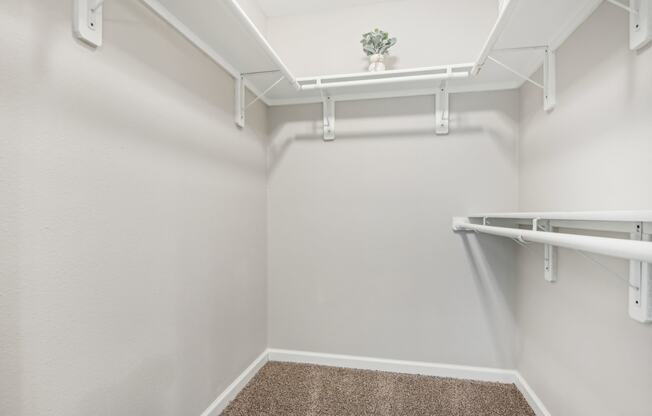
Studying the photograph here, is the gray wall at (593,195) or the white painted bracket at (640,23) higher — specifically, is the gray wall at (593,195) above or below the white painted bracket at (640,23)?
below

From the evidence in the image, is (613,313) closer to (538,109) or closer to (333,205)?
(538,109)

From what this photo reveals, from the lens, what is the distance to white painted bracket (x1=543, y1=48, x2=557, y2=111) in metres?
1.38

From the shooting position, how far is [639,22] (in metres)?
0.90

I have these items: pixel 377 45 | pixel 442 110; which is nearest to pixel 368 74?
pixel 377 45

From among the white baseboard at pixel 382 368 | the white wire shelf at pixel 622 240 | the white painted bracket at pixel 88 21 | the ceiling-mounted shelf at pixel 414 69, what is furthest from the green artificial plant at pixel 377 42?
the white baseboard at pixel 382 368

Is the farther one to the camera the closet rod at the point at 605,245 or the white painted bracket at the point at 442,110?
the white painted bracket at the point at 442,110

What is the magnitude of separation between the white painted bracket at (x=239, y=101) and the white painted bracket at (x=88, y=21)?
793 mm

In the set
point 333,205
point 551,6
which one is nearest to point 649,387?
point 551,6

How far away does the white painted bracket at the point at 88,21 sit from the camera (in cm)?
84

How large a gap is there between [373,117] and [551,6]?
101cm

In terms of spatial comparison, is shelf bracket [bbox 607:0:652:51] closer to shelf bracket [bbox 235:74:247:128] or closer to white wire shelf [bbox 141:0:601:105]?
white wire shelf [bbox 141:0:601:105]

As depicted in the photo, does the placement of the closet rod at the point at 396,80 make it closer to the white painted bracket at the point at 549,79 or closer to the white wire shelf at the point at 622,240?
the white painted bracket at the point at 549,79

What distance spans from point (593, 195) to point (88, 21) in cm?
171

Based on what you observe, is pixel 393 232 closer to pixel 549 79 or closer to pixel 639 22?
pixel 549 79
